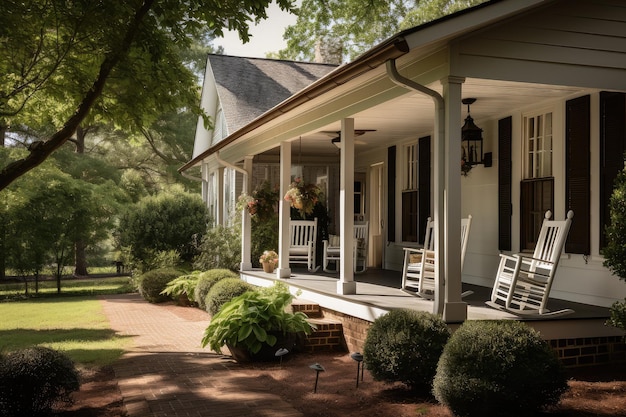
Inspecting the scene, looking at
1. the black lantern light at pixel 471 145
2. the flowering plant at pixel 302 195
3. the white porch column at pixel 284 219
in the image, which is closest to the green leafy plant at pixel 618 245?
the black lantern light at pixel 471 145

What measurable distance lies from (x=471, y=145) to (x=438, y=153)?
125 inches

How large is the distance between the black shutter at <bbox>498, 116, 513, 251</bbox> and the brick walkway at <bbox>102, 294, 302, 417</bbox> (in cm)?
415

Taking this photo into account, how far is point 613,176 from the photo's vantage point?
23.3ft

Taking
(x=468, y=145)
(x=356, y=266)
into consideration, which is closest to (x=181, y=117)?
(x=356, y=266)

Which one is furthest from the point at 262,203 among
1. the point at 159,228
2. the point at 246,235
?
the point at 159,228

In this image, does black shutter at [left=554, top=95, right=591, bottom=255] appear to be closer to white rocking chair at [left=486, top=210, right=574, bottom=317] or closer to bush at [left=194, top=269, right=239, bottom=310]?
white rocking chair at [left=486, top=210, right=574, bottom=317]

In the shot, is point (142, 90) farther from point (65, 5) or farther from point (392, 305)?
point (392, 305)

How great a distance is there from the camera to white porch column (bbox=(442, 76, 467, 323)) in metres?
6.11

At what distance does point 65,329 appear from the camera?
11.0 meters

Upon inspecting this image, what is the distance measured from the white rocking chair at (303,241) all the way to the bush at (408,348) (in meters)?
6.52

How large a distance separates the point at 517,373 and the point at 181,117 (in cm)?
2749

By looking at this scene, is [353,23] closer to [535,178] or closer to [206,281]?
[206,281]

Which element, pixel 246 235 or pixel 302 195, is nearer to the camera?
pixel 302 195

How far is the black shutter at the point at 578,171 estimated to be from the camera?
7.38 metres
